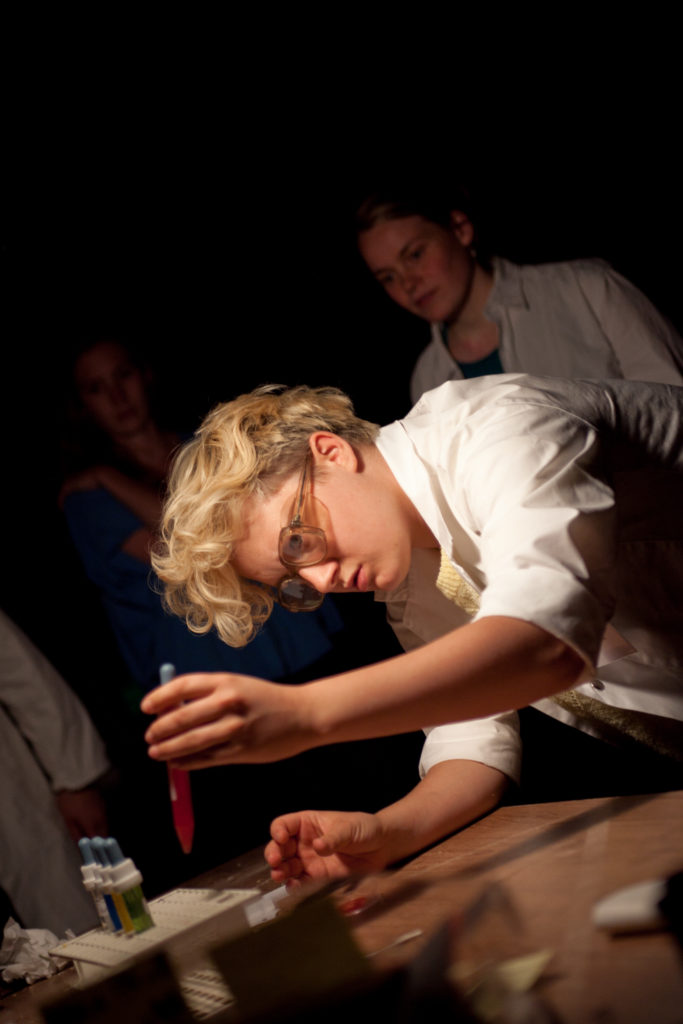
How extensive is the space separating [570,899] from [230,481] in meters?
0.91

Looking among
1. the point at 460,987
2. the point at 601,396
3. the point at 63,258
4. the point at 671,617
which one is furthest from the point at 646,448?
the point at 63,258

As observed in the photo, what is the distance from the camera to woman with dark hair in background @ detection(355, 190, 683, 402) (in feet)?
7.55

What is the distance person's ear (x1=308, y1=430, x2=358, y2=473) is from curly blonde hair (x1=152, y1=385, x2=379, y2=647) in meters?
0.02

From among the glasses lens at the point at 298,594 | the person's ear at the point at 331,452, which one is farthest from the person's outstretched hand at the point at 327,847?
the person's ear at the point at 331,452

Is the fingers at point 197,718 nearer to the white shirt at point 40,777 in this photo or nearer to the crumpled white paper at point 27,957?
the crumpled white paper at point 27,957

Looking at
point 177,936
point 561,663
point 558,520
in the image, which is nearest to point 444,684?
point 561,663

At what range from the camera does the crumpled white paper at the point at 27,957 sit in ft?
4.78

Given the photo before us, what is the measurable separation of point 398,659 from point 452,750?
0.67 m

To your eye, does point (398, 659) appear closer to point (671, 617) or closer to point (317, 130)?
point (671, 617)

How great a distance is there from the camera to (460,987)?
631 mm

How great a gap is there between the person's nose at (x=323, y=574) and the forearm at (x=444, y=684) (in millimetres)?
520

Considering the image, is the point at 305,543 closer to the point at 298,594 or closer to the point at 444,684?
the point at 298,594

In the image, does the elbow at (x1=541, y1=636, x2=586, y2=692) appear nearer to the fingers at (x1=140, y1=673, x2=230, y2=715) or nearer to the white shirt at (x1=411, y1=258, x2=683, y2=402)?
the fingers at (x1=140, y1=673, x2=230, y2=715)

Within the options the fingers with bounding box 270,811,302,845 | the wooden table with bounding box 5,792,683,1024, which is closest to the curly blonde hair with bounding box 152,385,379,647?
the fingers with bounding box 270,811,302,845
